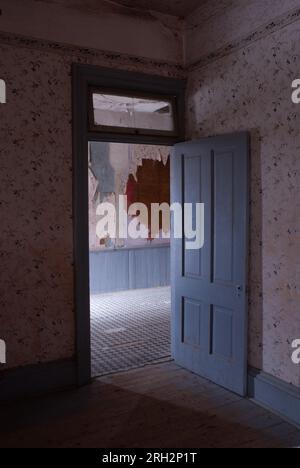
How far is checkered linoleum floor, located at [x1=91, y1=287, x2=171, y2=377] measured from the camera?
4449 mm

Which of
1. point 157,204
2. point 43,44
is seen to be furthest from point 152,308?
point 43,44

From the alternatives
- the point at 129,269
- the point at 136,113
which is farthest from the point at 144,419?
the point at 129,269

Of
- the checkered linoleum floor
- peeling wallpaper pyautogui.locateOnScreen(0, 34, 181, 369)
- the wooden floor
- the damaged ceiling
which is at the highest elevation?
the damaged ceiling

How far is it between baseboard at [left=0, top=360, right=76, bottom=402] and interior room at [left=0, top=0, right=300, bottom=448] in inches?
0.5

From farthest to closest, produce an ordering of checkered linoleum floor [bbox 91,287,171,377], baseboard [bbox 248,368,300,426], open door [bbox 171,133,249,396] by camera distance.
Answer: checkered linoleum floor [bbox 91,287,171,377] → open door [bbox 171,133,249,396] → baseboard [bbox 248,368,300,426]

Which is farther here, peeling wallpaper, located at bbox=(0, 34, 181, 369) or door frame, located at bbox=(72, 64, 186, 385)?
door frame, located at bbox=(72, 64, 186, 385)

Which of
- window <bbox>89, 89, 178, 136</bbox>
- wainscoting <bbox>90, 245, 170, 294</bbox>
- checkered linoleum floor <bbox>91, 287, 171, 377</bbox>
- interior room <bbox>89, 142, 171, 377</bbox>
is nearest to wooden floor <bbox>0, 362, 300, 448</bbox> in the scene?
checkered linoleum floor <bbox>91, 287, 171, 377</bbox>

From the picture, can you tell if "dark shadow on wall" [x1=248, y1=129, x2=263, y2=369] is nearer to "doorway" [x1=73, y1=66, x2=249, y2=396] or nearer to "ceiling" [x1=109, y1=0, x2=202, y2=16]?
"doorway" [x1=73, y1=66, x2=249, y2=396]

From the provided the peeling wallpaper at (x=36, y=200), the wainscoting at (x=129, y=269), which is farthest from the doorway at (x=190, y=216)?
the wainscoting at (x=129, y=269)

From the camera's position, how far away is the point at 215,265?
3803 mm

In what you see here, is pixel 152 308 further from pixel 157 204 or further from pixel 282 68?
pixel 282 68

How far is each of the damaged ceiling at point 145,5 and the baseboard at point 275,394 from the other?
3191mm

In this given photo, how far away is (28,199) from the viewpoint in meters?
3.59

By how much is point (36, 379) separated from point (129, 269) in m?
4.39
